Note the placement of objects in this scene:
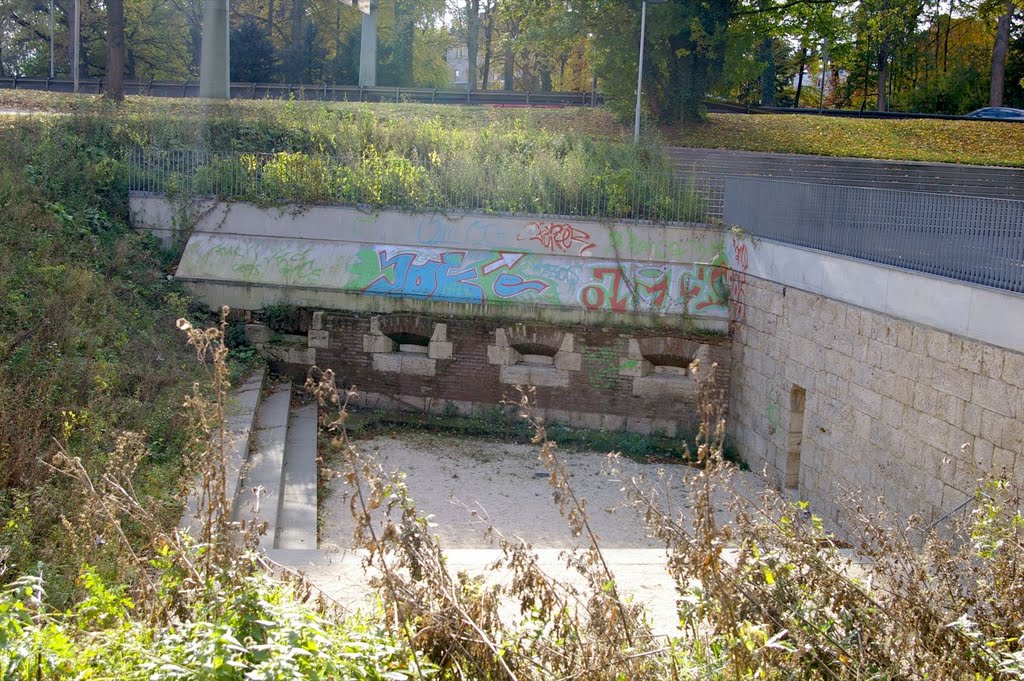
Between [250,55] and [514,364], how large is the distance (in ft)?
96.7

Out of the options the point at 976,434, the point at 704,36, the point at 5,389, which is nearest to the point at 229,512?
→ the point at 5,389

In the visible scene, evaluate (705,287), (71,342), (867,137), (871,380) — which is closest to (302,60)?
(867,137)

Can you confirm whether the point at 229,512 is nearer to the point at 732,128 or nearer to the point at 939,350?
the point at 939,350

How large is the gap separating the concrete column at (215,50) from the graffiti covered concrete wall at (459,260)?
28.3ft

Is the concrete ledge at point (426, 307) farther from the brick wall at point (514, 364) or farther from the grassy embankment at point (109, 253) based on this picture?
the grassy embankment at point (109, 253)

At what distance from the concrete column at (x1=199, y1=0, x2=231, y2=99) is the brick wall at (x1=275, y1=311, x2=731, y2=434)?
11676 mm

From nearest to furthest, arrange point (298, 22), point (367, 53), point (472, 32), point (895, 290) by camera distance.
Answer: point (895, 290) → point (367, 53) → point (298, 22) → point (472, 32)

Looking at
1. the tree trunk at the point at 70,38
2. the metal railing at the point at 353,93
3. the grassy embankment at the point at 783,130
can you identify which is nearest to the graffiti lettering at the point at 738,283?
the grassy embankment at the point at 783,130

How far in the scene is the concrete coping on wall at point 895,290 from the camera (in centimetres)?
903

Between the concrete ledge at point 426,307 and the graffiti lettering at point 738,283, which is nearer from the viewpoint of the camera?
the graffiti lettering at point 738,283

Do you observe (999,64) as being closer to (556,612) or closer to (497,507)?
(497,507)

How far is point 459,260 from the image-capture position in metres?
17.0

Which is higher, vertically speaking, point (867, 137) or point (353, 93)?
point (353, 93)

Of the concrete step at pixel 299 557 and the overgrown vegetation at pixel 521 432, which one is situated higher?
the concrete step at pixel 299 557
